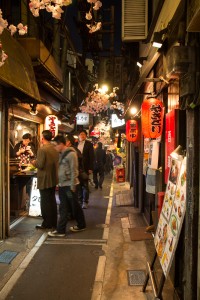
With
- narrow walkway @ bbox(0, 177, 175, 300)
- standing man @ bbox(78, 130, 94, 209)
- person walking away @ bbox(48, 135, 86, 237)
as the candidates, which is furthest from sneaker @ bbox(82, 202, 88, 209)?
person walking away @ bbox(48, 135, 86, 237)

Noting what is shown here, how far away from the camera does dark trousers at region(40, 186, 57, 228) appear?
32.8ft

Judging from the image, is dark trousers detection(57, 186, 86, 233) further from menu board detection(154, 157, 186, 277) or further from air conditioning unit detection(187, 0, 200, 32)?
air conditioning unit detection(187, 0, 200, 32)

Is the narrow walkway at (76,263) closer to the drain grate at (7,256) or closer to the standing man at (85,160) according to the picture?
the drain grate at (7,256)

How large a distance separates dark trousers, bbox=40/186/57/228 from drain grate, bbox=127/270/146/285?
149 inches

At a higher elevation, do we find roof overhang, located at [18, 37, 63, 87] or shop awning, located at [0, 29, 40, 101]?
roof overhang, located at [18, 37, 63, 87]

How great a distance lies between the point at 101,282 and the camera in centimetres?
650

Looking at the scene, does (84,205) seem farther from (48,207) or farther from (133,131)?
(133,131)

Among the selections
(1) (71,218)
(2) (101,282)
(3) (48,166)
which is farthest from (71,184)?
(2) (101,282)

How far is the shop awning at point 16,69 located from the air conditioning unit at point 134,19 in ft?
12.5

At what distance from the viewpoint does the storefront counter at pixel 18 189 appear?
11.6 metres

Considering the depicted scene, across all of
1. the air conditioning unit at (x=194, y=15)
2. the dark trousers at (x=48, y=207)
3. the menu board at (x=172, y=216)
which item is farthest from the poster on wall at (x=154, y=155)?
the air conditioning unit at (x=194, y=15)

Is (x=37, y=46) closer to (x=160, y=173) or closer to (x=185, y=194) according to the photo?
(x=160, y=173)

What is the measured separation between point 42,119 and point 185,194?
12.3 m

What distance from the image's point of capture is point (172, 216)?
16.4 feet
